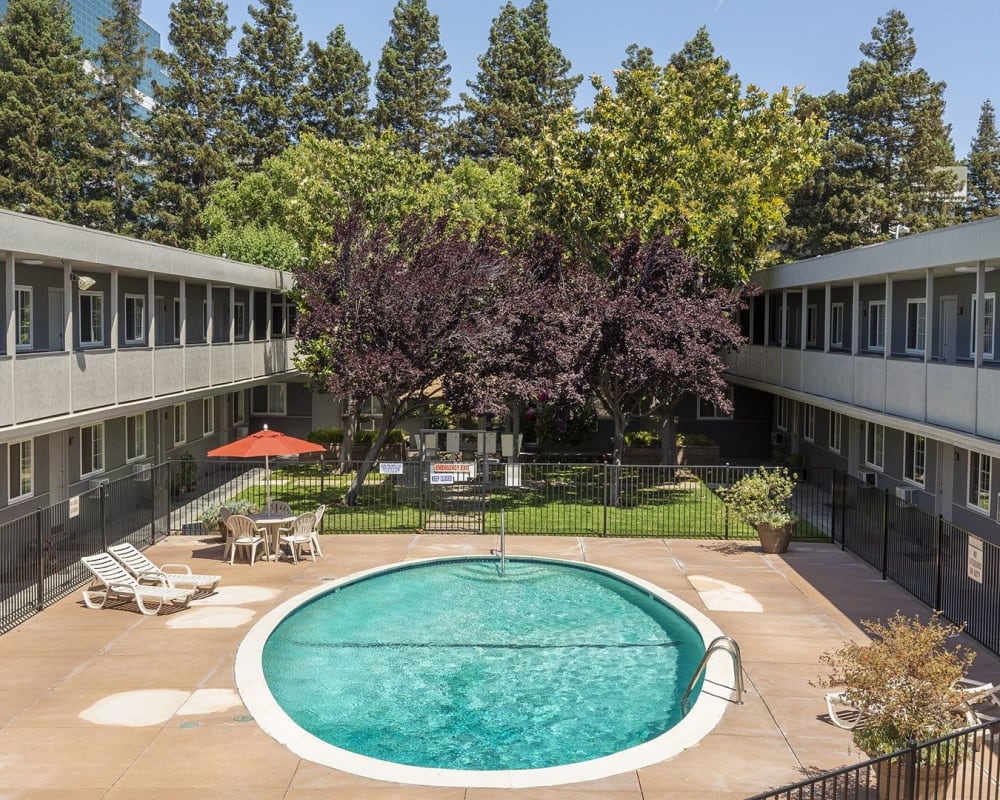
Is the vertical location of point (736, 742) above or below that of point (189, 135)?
below

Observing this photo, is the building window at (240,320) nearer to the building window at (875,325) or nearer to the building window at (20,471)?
the building window at (20,471)

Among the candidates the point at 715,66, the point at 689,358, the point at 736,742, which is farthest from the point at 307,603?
the point at 715,66

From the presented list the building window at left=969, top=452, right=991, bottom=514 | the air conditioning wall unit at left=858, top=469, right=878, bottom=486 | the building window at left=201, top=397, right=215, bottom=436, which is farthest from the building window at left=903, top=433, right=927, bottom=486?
the building window at left=201, top=397, right=215, bottom=436

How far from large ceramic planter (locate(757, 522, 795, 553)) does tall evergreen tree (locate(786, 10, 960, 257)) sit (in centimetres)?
3544

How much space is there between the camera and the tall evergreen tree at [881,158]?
54.8 metres

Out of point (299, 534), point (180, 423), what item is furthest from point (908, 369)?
point (180, 423)

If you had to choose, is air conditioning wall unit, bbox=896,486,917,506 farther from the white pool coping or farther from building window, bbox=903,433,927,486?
the white pool coping

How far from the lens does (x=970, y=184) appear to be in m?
73.6

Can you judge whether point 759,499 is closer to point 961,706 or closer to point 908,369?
point 908,369

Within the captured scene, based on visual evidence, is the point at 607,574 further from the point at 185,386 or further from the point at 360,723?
the point at 185,386

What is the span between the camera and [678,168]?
Answer: 104 feet

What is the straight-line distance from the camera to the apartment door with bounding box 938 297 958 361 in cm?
2412

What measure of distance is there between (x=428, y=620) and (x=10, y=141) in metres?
47.1

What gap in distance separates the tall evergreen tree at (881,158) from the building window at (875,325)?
2625 centimetres
